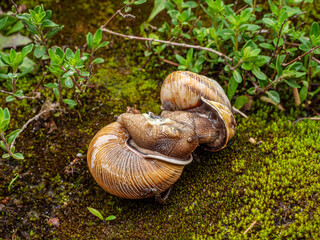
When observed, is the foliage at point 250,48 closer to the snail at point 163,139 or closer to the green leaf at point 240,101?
the green leaf at point 240,101

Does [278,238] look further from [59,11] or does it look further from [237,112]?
[59,11]

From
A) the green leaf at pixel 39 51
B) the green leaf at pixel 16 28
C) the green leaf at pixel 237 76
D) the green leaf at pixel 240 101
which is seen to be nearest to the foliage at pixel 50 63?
the green leaf at pixel 39 51

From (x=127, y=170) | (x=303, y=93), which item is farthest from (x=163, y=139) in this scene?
(x=303, y=93)

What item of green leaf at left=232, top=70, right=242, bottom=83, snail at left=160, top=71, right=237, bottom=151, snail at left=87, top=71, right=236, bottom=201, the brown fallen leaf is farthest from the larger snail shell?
green leaf at left=232, top=70, right=242, bottom=83

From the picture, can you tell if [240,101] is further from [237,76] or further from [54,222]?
[54,222]

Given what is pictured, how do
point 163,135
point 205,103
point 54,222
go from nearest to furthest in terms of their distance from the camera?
1. point 163,135
2. point 54,222
3. point 205,103

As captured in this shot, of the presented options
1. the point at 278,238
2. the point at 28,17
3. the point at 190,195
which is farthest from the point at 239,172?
the point at 28,17
